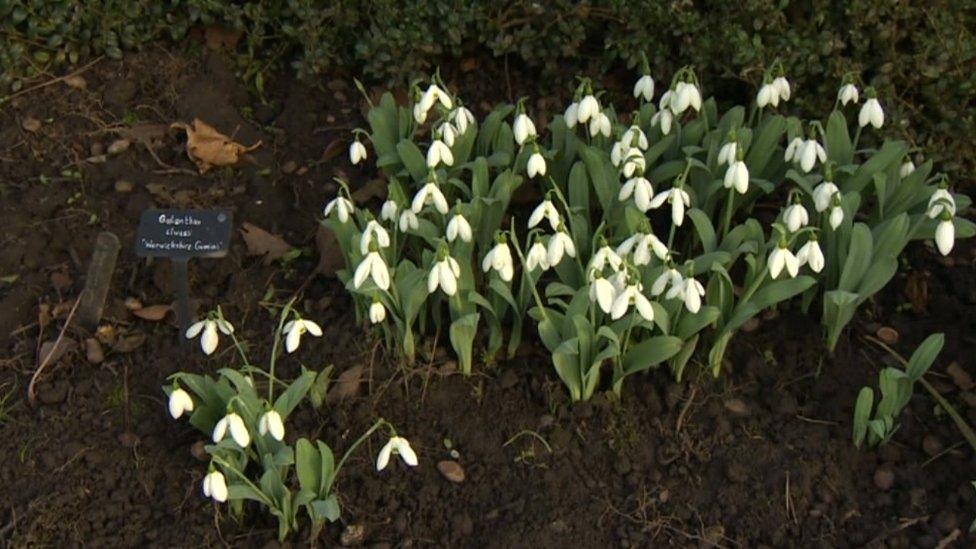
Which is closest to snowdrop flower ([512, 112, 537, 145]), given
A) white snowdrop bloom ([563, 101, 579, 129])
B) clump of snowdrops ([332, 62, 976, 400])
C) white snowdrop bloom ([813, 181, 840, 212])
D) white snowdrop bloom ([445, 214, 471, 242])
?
clump of snowdrops ([332, 62, 976, 400])

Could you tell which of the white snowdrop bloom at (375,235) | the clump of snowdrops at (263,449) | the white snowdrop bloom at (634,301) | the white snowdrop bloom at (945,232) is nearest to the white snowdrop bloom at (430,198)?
the white snowdrop bloom at (375,235)

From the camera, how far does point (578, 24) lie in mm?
3691

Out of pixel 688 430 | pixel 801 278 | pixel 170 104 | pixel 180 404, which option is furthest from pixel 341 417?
pixel 170 104

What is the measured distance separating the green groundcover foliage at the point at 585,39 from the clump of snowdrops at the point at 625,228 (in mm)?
232

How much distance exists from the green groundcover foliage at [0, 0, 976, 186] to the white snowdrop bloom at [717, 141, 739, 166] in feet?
1.93

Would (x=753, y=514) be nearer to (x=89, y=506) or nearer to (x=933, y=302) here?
(x=933, y=302)

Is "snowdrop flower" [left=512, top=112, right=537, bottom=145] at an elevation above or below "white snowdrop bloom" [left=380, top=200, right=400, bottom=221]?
above

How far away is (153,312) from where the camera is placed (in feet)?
10.6

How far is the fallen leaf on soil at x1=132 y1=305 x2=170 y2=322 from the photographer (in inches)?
127

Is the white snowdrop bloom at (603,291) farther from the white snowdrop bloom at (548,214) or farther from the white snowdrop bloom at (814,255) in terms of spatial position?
the white snowdrop bloom at (814,255)

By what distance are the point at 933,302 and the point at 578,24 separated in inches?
49.3

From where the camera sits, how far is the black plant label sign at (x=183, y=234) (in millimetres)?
2969

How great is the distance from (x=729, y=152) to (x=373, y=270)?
35.3 inches

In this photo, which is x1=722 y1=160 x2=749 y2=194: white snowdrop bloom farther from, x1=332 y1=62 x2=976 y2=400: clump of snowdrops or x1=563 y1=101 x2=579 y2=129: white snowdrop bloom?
x1=563 y1=101 x2=579 y2=129: white snowdrop bloom
